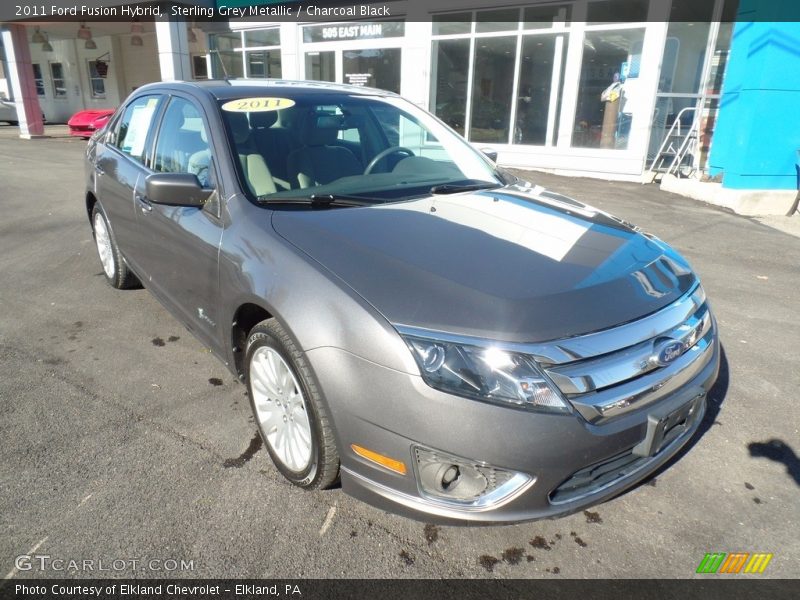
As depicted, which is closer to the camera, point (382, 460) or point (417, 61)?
point (382, 460)

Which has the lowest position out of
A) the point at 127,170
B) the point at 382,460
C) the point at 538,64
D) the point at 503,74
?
the point at 382,460

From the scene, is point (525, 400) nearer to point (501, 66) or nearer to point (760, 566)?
point (760, 566)

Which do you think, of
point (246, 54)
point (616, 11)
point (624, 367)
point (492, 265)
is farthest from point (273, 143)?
point (246, 54)

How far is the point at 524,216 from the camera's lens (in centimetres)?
267

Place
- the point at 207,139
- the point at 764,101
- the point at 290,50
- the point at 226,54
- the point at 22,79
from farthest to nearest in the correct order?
the point at 22,79 < the point at 226,54 < the point at 290,50 < the point at 764,101 < the point at 207,139

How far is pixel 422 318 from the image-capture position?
187 cm

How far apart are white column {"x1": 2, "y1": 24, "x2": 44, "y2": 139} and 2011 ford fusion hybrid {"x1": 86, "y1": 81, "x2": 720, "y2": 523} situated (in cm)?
2085

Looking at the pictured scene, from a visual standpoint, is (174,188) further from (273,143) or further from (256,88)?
(256,88)

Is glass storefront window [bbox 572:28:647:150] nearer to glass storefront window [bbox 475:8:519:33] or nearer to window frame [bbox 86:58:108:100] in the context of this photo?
Result: glass storefront window [bbox 475:8:519:33]

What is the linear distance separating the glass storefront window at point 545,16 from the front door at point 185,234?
402 inches

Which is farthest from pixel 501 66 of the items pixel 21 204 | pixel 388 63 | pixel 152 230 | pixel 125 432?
pixel 125 432

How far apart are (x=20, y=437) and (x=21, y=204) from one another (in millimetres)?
7038

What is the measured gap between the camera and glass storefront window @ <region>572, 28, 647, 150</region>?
10.8 metres

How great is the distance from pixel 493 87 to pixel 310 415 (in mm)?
12001
